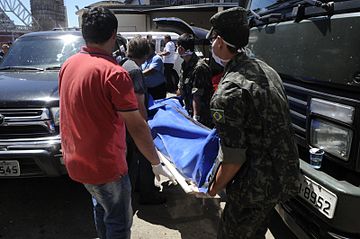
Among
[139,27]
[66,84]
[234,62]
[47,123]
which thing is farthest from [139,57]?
[139,27]

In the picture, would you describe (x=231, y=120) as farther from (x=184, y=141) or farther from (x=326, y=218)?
(x=184, y=141)

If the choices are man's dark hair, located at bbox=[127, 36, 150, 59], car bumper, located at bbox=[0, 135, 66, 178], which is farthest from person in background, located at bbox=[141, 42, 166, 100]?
car bumper, located at bbox=[0, 135, 66, 178]

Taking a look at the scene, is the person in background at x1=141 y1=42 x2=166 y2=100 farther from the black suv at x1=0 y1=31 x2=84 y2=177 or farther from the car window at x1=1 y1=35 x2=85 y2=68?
the black suv at x1=0 y1=31 x2=84 y2=177

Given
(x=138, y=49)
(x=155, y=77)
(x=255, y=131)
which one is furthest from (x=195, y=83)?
(x=255, y=131)

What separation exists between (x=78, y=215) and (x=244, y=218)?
7.54 ft

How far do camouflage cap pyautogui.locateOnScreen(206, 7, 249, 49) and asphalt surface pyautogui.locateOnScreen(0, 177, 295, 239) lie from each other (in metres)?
2.11

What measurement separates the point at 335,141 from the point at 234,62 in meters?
0.83

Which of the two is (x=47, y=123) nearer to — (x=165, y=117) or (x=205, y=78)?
(x=165, y=117)

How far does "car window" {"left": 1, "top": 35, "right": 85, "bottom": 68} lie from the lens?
15.8ft

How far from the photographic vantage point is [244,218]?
2.04 metres

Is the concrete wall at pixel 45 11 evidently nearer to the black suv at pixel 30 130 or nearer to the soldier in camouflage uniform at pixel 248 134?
the black suv at pixel 30 130

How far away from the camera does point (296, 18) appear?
266 cm

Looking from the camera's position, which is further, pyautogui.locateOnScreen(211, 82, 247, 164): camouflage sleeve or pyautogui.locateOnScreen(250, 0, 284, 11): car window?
pyautogui.locateOnScreen(250, 0, 284, 11): car window

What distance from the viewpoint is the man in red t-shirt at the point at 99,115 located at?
2098 millimetres
